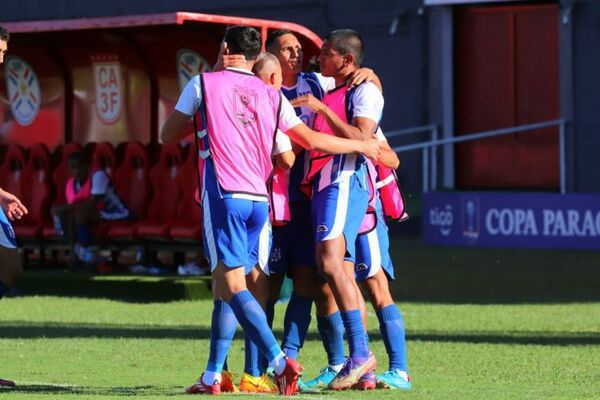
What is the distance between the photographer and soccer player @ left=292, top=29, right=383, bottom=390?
9875 millimetres

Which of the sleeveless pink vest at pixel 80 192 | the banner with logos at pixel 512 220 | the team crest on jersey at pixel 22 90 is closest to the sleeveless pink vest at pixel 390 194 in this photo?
the banner with logos at pixel 512 220

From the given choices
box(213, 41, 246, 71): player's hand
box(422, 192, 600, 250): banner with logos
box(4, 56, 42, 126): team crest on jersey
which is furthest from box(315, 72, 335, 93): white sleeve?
box(4, 56, 42, 126): team crest on jersey

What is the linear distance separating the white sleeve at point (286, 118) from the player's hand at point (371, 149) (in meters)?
0.41

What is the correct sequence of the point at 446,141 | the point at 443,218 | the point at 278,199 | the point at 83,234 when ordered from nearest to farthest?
the point at 278,199 < the point at 83,234 < the point at 443,218 < the point at 446,141

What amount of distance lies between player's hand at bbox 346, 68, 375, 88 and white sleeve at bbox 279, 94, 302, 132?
2.06 ft

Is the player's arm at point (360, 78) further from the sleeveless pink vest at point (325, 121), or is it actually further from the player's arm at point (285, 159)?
the player's arm at point (285, 159)

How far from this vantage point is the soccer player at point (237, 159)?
936cm

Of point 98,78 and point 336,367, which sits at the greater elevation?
point 98,78

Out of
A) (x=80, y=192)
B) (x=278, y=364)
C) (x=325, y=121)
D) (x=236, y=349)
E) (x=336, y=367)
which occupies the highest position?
(x=325, y=121)

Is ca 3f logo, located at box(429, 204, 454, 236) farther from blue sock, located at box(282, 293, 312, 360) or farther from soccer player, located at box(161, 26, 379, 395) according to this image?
soccer player, located at box(161, 26, 379, 395)

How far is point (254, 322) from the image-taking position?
9.26m

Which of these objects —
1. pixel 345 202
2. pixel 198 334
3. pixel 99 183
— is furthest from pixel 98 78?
pixel 345 202

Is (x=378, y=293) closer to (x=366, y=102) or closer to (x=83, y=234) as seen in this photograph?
(x=366, y=102)

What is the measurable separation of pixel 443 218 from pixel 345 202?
9917 millimetres
